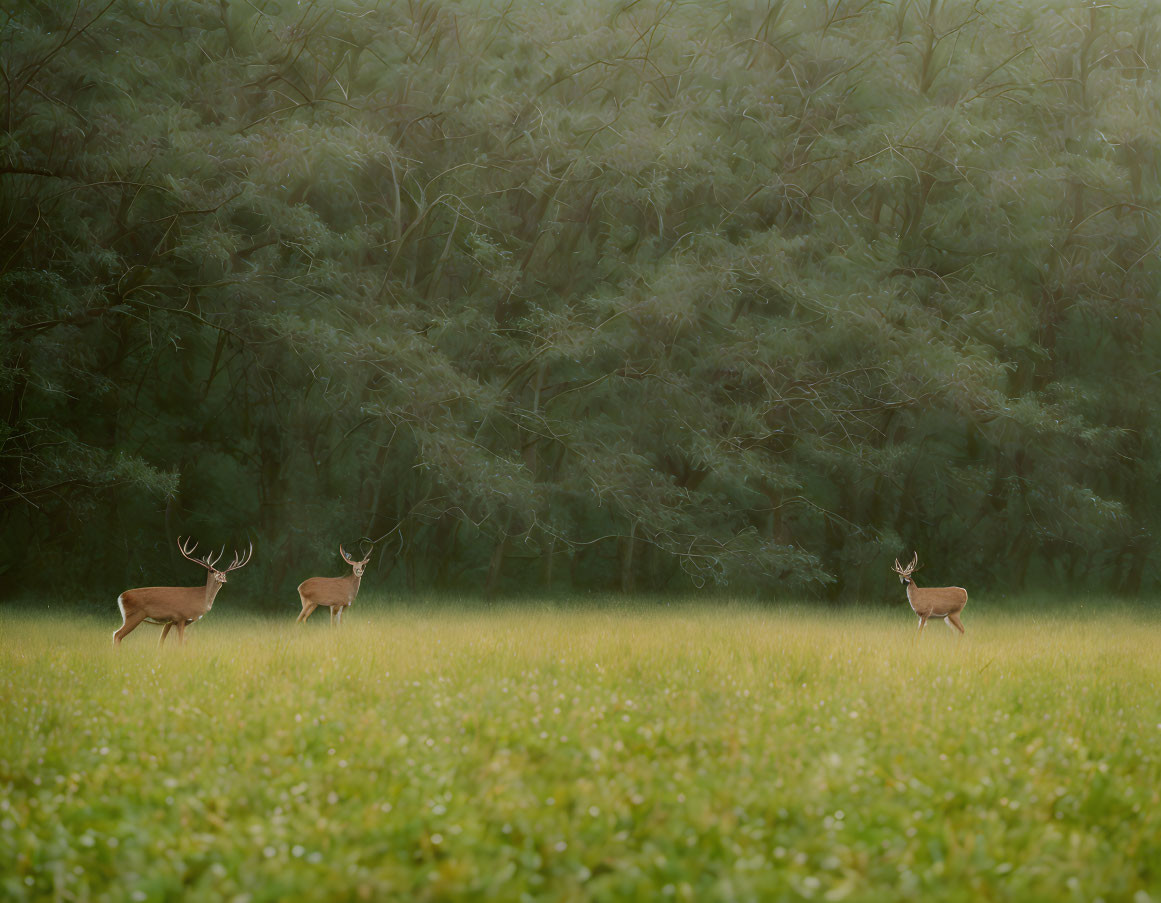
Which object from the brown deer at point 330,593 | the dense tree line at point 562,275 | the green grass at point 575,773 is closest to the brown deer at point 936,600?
the green grass at point 575,773

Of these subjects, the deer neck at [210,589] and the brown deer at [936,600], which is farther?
the brown deer at [936,600]

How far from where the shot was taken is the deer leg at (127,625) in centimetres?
1242

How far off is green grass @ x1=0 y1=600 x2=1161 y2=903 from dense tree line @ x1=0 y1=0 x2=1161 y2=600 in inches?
244

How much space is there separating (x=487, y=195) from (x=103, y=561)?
350 inches

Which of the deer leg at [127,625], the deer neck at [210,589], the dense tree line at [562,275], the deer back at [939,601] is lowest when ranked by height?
the deer leg at [127,625]

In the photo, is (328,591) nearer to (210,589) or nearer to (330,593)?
(330,593)

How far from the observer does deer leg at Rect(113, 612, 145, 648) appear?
1242 centimetres

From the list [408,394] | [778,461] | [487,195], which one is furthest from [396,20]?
[778,461]

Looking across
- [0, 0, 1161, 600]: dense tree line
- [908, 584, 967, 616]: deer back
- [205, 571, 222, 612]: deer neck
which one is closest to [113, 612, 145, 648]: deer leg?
[205, 571, 222, 612]: deer neck

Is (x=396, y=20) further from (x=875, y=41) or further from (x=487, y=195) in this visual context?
(x=875, y=41)

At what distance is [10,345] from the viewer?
16016 mm

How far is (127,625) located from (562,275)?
10.4m

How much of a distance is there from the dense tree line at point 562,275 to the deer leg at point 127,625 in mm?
3548

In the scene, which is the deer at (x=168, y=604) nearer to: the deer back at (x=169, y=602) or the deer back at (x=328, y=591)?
the deer back at (x=169, y=602)
